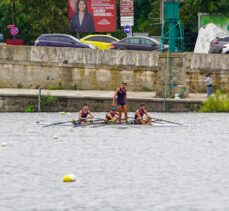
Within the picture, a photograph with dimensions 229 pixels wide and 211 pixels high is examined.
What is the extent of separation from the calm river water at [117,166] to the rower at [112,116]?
82 centimetres

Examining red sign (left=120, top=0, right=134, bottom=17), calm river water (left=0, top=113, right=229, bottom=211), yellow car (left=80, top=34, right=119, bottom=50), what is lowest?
calm river water (left=0, top=113, right=229, bottom=211)

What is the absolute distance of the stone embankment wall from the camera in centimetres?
7412

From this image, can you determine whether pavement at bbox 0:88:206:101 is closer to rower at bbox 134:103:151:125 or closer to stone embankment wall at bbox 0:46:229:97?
stone embankment wall at bbox 0:46:229:97

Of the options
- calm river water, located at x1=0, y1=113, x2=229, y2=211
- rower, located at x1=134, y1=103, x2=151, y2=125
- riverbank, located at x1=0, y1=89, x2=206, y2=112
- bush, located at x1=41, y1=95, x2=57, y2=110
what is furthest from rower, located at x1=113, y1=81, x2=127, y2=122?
bush, located at x1=41, y1=95, x2=57, y2=110

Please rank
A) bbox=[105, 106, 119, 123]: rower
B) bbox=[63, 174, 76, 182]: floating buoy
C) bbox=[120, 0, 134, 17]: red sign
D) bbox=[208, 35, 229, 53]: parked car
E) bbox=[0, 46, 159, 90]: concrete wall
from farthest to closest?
bbox=[120, 0, 134, 17]: red sign → bbox=[208, 35, 229, 53]: parked car → bbox=[0, 46, 159, 90]: concrete wall → bbox=[105, 106, 119, 123]: rower → bbox=[63, 174, 76, 182]: floating buoy

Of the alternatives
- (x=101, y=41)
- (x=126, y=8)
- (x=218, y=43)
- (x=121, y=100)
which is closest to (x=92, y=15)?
(x=126, y=8)

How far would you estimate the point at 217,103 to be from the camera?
70500 mm

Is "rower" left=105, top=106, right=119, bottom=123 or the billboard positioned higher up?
the billboard

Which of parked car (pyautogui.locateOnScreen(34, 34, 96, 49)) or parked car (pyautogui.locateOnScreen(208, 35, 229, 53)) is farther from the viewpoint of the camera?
parked car (pyautogui.locateOnScreen(34, 34, 96, 49))

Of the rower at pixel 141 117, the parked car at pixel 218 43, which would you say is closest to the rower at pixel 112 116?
the rower at pixel 141 117

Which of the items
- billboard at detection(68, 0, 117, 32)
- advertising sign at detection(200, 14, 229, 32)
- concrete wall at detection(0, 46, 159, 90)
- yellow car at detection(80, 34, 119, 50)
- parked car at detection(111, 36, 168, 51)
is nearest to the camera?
concrete wall at detection(0, 46, 159, 90)

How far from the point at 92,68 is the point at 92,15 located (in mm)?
15830

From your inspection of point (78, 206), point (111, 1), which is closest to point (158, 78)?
point (111, 1)

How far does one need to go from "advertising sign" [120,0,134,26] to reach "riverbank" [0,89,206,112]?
11973mm
